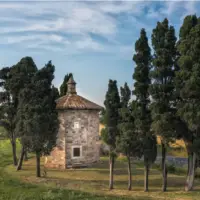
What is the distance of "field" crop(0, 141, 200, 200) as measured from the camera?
1619cm

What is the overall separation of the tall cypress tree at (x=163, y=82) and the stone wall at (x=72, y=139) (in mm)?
11560

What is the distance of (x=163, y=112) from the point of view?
21234 mm

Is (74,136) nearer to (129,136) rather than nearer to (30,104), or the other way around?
(30,104)

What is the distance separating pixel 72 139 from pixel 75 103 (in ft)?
12.5

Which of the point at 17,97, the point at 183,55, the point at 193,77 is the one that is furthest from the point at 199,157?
the point at 17,97

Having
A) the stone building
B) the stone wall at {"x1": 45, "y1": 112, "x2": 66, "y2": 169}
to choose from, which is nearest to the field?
the stone building

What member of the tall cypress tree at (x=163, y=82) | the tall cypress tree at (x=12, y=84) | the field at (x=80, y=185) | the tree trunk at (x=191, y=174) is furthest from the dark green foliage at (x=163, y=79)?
the tall cypress tree at (x=12, y=84)

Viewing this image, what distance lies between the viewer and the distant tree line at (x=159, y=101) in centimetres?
2033

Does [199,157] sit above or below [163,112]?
below

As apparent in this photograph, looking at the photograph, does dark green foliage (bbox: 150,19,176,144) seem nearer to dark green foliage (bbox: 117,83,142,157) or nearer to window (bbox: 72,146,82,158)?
dark green foliage (bbox: 117,83,142,157)

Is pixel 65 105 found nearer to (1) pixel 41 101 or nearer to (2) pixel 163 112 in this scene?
(1) pixel 41 101

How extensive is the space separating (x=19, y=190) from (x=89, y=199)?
4567mm

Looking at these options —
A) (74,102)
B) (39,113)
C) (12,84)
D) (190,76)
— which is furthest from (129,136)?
(12,84)

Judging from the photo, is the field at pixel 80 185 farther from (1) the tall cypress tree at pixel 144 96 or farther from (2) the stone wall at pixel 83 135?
(1) the tall cypress tree at pixel 144 96
